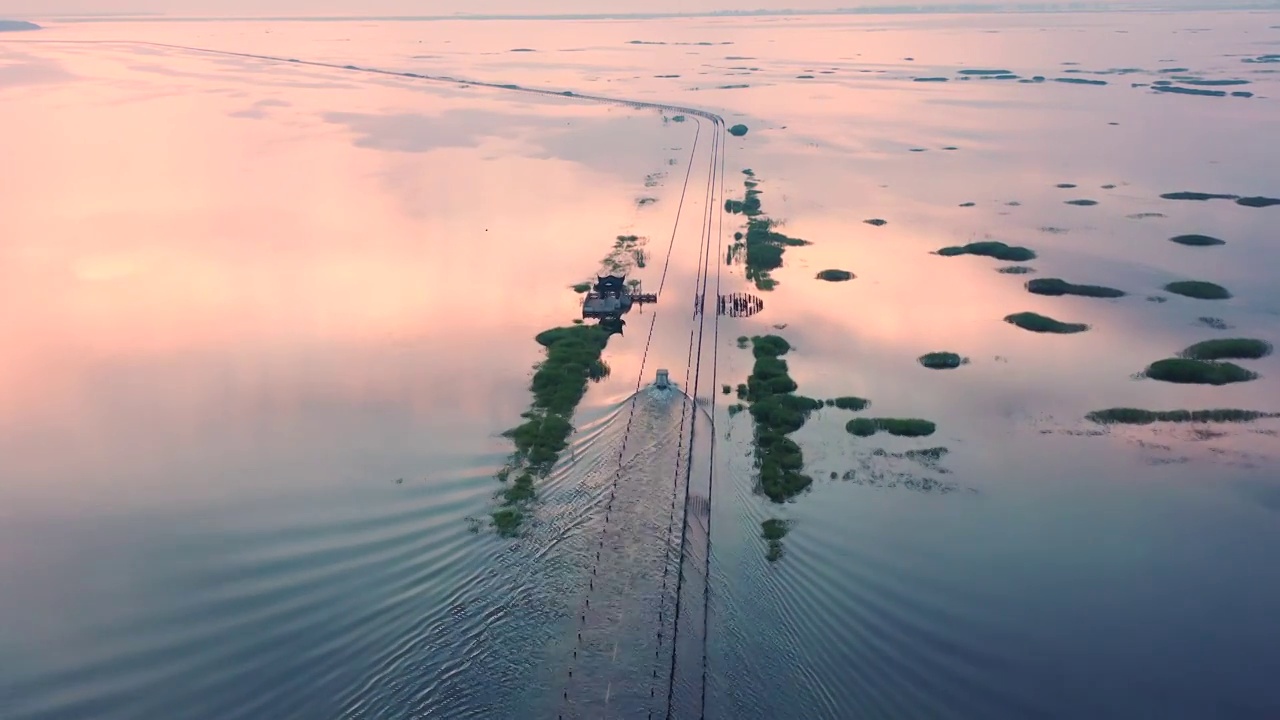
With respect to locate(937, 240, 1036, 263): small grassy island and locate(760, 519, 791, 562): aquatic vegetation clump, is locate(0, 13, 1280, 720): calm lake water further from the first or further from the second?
locate(937, 240, 1036, 263): small grassy island

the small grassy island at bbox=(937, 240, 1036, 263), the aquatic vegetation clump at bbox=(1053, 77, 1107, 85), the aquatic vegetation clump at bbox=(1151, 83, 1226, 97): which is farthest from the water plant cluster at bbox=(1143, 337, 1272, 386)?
the aquatic vegetation clump at bbox=(1053, 77, 1107, 85)

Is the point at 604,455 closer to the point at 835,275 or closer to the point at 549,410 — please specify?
the point at 549,410

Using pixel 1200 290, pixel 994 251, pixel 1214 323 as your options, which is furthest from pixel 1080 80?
pixel 1214 323

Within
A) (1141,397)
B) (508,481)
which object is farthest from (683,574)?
(1141,397)

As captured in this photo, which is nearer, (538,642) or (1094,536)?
(538,642)

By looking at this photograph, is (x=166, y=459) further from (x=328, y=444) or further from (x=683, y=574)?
(x=683, y=574)

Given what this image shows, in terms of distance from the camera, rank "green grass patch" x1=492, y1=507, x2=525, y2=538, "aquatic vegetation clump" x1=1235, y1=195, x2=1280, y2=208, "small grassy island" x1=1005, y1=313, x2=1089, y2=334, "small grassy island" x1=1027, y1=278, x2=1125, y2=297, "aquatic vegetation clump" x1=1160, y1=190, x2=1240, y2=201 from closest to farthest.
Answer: "green grass patch" x1=492, y1=507, x2=525, y2=538
"small grassy island" x1=1005, y1=313, x2=1089, y2=334
"small grassy island" x1=1027, y1=278, x2=1125, y2=297
"aquatic vegetation clump" x1=1235, y1=195, x2=1280, y2=208
"aquatic vegetation clump" x1=1160, y1=190, x2=1240, y2=201
